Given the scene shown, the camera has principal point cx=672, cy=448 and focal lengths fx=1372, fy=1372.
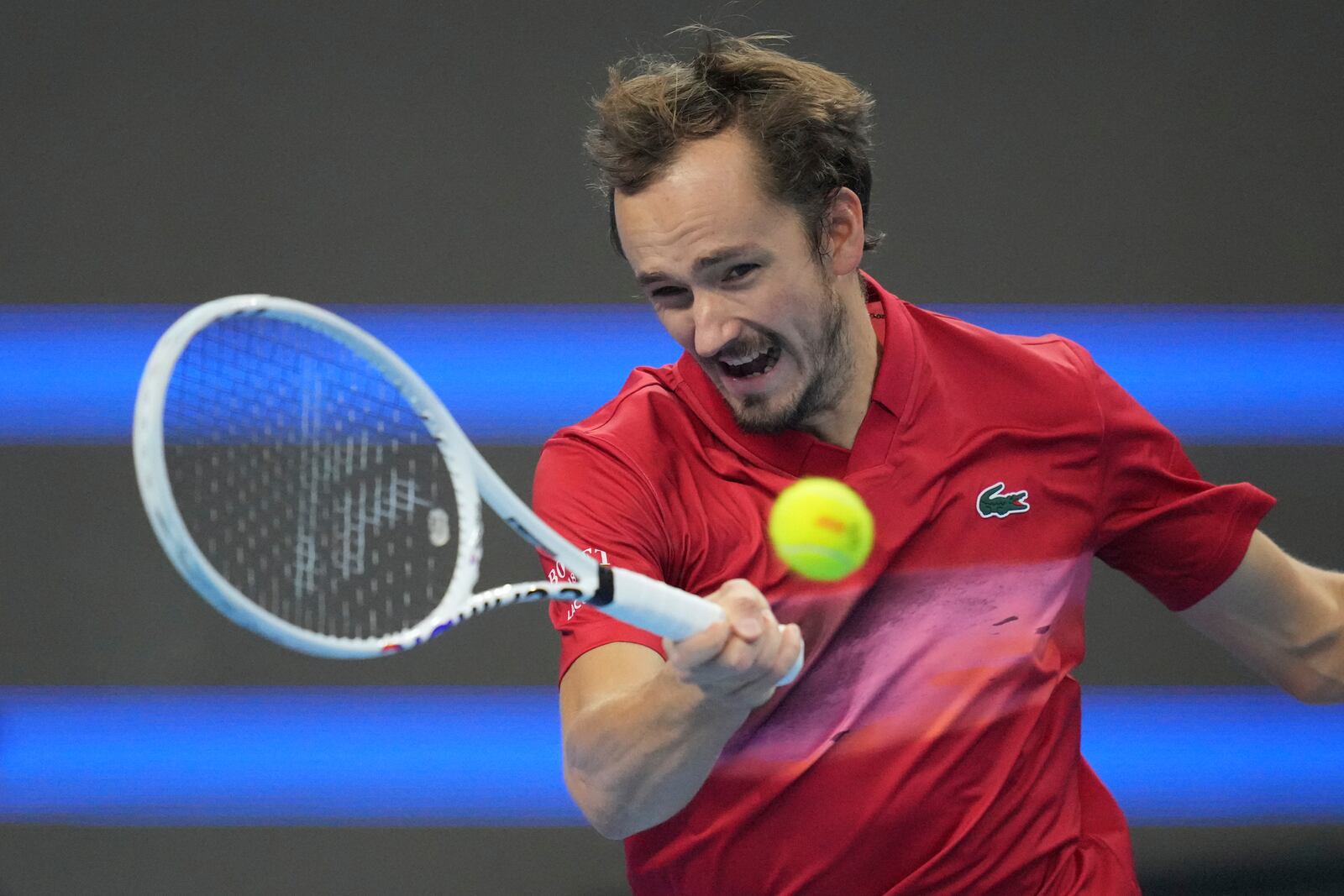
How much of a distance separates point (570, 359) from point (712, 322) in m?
0.92

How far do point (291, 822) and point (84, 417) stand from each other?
74cm

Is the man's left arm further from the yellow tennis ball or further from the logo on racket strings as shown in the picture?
the logo on racket strings

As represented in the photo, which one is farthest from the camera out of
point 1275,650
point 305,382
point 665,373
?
point 1275,650

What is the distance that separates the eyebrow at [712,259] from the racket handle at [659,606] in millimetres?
411

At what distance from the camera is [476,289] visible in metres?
2.19

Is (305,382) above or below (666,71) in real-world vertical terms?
below

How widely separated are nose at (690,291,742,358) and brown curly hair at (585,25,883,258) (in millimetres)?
127

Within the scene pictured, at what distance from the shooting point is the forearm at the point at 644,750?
1.08 meters

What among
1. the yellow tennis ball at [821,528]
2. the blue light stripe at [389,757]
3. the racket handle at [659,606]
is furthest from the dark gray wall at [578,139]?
the racket handle at [659,606]

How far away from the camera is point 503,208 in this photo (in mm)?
2191

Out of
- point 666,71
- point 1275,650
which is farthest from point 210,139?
point 1275,650

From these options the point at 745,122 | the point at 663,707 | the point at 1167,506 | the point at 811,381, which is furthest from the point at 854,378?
the point at 663,707

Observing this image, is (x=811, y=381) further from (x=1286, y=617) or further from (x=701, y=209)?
(x=1286, y=617)

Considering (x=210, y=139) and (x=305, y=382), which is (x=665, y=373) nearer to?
(x=305, y=382)
